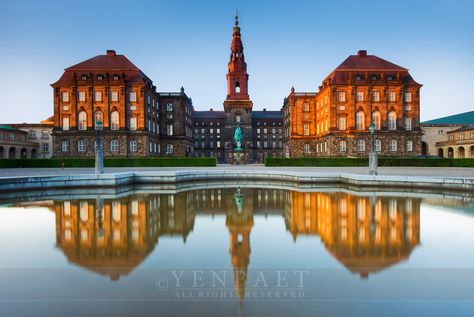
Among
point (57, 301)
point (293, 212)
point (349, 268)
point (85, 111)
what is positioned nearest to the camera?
point (57, 301)

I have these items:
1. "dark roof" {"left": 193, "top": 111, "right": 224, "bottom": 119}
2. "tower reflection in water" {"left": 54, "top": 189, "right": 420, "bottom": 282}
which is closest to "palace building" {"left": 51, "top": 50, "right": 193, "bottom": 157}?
"tower reflection in water" {"left": 54, "top": 189, "right": 420, "bottom": 282}

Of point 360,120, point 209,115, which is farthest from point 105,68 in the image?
point 209,115

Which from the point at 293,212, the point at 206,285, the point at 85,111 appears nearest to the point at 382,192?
the point at 293,212

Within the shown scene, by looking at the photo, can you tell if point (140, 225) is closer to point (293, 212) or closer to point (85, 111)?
point (293, 212)

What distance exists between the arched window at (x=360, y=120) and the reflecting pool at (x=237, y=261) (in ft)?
125

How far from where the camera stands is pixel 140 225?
8.77 meters

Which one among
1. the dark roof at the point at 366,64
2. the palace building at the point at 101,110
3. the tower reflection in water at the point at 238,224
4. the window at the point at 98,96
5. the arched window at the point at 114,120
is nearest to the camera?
the tower reflection in water at the point at 238,224

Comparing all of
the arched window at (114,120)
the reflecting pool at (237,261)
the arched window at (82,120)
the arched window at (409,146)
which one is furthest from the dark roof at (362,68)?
the arched window at (82,120)

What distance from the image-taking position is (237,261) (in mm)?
6160

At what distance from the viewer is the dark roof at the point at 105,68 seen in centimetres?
4554

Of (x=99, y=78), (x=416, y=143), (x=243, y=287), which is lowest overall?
(x=243, y=287)

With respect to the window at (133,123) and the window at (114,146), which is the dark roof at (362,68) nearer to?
the window at (133,123)

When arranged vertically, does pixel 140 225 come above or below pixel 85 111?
below

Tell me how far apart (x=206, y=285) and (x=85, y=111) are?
47608mm
